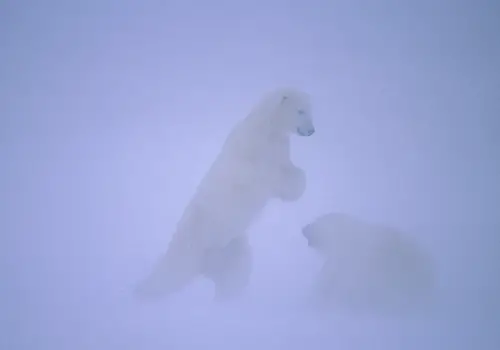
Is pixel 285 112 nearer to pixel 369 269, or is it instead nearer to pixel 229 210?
pixel 229 210

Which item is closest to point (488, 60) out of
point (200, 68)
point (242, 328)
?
point (200, 68)

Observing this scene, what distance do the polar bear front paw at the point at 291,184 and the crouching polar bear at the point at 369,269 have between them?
0.39 ft

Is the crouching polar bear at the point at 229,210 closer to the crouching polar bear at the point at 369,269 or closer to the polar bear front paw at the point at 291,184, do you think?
the polar bear front paw at the point at 291,184

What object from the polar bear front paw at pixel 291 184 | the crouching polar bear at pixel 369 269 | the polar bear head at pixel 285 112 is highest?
the polar bear head at pixel 285 112

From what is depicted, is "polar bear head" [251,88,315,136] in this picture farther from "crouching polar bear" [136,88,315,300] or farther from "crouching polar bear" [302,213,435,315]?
"crouching polar bear" [302,213,435,315]

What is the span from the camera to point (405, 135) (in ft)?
4.46

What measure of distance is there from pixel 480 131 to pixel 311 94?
0.62m

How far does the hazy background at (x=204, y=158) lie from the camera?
131cm

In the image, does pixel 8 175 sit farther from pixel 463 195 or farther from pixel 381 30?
pixel 463 195

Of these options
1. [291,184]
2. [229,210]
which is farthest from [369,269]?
[229,210]

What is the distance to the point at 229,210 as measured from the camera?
132 centimetres

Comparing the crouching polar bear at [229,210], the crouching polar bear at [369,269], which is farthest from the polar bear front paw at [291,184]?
the crouching polar bear at [369,269]

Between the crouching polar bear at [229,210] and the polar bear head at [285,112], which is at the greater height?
the polar bear head at [285,112]

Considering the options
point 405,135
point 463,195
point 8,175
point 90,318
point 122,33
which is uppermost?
point 122,33
